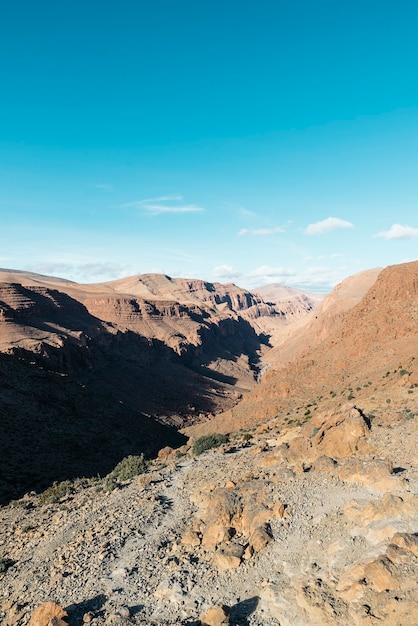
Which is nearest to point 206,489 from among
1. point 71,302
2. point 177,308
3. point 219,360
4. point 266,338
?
point 71,302

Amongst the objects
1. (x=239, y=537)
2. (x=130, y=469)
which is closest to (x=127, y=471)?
(x=130, y=469)

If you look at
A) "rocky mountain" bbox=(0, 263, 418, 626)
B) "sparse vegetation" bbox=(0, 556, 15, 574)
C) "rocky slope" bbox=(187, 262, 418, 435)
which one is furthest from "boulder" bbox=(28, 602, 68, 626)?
"rocky slope" bbox=(187, 262, 418, 435)

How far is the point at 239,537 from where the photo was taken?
1063 cm

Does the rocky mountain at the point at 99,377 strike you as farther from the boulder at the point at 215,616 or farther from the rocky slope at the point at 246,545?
the boulder at the point at 215,616

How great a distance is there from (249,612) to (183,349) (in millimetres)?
84460

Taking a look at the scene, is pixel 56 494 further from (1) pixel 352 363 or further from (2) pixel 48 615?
(1) pixel 352 363

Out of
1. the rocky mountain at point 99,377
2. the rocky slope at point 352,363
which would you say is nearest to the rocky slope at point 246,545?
the rocky mountain at point 99,377

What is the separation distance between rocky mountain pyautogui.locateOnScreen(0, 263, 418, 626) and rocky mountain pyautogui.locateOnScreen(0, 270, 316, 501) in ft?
30.6

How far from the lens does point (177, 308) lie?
370 feet

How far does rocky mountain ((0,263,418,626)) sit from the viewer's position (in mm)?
7914

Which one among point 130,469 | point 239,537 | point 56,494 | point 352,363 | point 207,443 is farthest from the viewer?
point 352,363

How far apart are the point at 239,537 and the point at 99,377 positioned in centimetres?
5233

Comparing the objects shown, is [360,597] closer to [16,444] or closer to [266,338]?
[16,444]

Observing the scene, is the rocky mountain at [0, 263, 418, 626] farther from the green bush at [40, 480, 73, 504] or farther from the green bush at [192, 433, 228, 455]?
the green bush at [192, 433, 228, 455]
